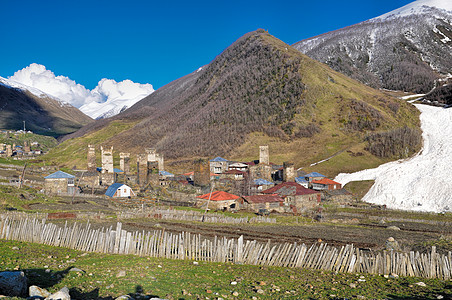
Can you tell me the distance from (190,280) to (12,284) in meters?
7.04

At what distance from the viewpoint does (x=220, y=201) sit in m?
52.5

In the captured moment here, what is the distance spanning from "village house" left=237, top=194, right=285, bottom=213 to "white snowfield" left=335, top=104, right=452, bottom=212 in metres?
27.3

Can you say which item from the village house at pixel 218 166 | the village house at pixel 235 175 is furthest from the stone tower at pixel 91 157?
the village house at pixel 218 166

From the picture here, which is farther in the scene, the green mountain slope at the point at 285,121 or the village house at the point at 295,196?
the green mountain slope at the point at 285,121

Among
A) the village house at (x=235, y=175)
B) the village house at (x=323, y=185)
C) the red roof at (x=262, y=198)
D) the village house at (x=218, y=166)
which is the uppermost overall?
the village house at (x=218, y=166)

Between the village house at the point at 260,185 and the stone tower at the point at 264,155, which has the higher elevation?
the stone tower at the point at 264,155

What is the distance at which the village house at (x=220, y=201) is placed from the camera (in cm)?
5256

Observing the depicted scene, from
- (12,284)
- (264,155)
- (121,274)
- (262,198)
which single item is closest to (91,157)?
(264,155)

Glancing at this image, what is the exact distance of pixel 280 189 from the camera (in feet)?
195

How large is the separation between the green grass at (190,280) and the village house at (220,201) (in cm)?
3306

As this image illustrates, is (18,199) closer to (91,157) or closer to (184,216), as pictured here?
(184,216)

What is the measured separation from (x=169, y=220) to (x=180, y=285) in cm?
2618

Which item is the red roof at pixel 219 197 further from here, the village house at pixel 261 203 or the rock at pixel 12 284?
the rock at pixel 12 284

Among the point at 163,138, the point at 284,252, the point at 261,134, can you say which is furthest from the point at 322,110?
the point at 284,252
